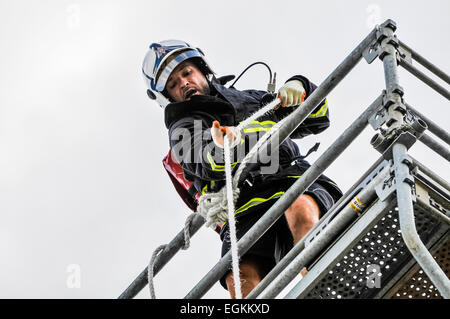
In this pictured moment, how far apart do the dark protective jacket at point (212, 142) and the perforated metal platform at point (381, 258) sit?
1527mm

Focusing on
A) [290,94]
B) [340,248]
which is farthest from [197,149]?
[340,248]

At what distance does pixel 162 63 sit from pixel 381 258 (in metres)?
2.96

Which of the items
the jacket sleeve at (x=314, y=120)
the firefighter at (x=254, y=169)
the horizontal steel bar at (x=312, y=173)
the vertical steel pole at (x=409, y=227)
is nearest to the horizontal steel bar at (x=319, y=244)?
the vertical steel pole at (x=409, y=227)

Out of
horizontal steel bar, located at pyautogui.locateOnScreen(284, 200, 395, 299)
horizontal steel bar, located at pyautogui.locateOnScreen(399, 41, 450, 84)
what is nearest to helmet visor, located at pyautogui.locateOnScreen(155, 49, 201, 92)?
horizontal steel bar, located at pyautogui.locateOnScreen(399, 41, 450, 84)

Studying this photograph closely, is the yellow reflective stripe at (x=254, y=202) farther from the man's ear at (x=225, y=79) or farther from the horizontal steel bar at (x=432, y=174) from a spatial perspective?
the horizontal steel bar at (x=432, y=174)

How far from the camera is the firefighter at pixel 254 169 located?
4.64 metres

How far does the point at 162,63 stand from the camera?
5680 mm

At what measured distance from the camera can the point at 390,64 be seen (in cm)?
357

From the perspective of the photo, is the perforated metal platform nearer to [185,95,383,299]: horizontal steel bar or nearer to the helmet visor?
[185,95,383,299]: horizontal steel bar

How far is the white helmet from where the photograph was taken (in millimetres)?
5691

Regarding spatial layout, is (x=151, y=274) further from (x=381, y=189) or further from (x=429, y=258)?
(x=429, y=258)

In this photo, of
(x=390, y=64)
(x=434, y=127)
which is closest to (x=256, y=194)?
(x=434, y=127)

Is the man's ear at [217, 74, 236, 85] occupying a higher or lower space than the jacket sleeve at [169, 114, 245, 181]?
higher

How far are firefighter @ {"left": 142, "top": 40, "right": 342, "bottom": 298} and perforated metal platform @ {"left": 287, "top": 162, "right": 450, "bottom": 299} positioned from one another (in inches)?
51.1
